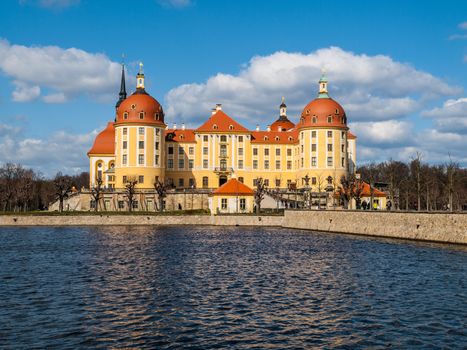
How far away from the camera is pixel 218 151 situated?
105312mm

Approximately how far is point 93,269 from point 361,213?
3455 cm

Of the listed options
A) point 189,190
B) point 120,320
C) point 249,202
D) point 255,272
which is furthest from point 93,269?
point 189,190

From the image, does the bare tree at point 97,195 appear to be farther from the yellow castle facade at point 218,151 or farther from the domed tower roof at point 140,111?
the domed tower roof at point 140,111

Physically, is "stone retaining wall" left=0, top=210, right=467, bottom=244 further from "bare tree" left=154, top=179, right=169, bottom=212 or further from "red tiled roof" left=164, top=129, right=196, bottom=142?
"red tiled roof" left=164, top=129, right=196, bottom=142

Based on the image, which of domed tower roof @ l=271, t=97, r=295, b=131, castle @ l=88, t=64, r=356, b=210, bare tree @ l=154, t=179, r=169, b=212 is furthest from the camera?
domed tower roof @ l=271, t=97, r=295, b=131

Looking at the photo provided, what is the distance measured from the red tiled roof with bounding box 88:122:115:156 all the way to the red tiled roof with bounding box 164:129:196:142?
482 inches

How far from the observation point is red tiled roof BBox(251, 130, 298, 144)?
108m

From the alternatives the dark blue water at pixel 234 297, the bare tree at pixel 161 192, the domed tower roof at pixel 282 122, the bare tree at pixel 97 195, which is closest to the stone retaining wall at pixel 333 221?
the dark blue water at pixel 234 297

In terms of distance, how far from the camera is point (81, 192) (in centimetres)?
9244

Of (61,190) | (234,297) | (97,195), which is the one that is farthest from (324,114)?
(234,297)

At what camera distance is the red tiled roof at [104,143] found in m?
110

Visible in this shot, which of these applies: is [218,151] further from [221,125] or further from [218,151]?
[221,125]

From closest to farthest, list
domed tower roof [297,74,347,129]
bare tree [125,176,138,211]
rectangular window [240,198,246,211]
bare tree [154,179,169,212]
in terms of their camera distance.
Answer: rectangular window [240,198,246,211] < bare tree [125,176,138,211] < bare tree [154,179,169,212] < domed tower roof [297,74,347,129]

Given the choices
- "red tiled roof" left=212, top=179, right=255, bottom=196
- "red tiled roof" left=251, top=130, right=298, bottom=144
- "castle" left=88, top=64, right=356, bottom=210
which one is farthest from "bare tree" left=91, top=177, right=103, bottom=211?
"red tiled roof" left=251, top=130, right=298, bottom=144
